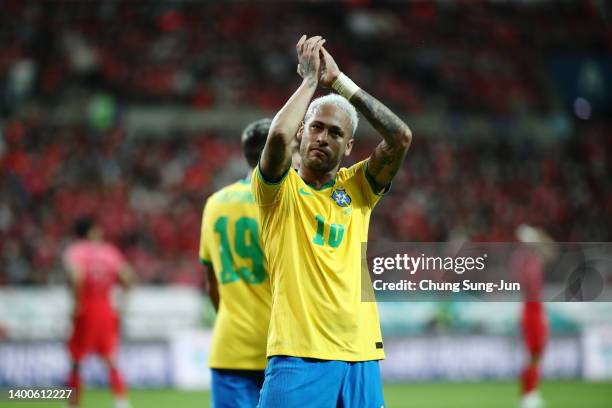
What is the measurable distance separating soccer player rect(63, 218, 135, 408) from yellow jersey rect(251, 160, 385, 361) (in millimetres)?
7022

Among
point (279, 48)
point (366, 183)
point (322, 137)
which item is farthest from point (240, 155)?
point (322, 137)

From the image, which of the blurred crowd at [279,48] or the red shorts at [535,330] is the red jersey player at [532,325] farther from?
the blurred crowd at [279,48]

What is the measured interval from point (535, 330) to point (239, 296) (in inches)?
303

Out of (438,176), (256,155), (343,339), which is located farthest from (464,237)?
(343,339)

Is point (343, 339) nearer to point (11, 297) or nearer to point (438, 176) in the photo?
point (11, 297)

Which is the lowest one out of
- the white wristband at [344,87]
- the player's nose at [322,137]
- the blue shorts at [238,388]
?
the blue shorts at [238,388]

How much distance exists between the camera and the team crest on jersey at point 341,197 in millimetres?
4195

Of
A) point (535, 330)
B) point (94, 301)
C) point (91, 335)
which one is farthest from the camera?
point (535, 330)

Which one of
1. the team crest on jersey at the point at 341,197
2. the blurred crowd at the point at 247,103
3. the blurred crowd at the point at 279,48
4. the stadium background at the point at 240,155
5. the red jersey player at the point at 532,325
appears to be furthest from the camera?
the blurred crowd at the point at 279,48

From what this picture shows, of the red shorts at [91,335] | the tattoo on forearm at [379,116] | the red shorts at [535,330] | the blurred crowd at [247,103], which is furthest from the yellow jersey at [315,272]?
the blurred crowd at [247,103]

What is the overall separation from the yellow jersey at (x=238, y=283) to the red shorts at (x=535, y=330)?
750cm

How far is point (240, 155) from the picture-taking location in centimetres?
2275

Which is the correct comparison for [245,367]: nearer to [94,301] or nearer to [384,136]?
[384,136]

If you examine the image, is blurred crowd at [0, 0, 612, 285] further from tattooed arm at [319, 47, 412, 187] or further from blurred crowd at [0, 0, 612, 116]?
tattooed arm at [319, 47, 412, 187]
